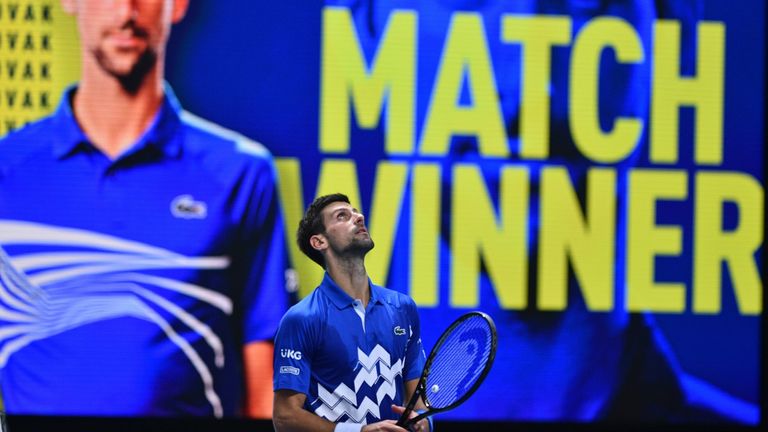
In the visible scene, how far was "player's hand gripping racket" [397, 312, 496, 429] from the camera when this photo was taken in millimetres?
3447

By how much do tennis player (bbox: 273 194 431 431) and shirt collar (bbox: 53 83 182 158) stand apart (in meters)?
3.23

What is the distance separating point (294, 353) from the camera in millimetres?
3525

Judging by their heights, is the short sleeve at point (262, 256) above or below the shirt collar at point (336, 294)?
below

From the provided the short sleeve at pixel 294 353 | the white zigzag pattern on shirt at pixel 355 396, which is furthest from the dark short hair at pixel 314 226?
the white zigzag pattern on shirt at pixel 355 396

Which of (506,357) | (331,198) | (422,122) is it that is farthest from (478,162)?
(331,198)

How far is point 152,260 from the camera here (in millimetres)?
6738

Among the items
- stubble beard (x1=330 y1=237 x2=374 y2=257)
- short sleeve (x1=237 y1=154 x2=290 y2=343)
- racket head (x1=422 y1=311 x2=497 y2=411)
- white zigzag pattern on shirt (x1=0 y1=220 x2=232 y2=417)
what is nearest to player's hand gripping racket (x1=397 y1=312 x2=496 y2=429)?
racket head (x1=422 y1=311 x2=497 y2=411)

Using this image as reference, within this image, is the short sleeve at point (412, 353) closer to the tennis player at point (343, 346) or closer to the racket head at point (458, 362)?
the tennis player at point (343, 346)

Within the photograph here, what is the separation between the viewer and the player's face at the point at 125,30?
684 centimetres

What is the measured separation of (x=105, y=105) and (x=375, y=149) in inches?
62.6

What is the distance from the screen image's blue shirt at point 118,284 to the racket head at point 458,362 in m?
3.24

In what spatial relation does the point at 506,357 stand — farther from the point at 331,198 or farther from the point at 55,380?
the point at 331,198

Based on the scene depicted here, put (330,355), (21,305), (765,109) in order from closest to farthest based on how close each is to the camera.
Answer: (330,355) < (21,305) < (765,109)

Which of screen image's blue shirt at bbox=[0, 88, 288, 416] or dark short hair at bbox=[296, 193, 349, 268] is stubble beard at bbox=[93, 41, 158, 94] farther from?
dark short hair at bbox=[296, 193, 349, 268]
